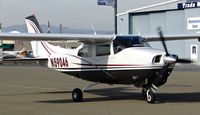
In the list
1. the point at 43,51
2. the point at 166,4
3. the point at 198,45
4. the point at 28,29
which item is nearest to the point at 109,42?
the point at 43,51

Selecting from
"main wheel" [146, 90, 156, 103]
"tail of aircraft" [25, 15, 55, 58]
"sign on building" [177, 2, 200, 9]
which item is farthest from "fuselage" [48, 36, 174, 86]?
"sign on building" [177, 2, 200, 9]

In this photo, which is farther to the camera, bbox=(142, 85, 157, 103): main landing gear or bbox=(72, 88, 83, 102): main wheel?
bbox=(72, 88, 83, 102): main wheel

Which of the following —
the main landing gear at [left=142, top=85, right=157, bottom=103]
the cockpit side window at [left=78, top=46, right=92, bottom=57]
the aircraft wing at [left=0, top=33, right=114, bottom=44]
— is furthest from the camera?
the cockpit side window at [left=78, top=46, right=92, bottom=57]

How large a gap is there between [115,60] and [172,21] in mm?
44109

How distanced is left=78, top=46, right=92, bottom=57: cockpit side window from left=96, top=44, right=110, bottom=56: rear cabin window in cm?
34

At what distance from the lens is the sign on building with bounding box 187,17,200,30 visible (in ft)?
180

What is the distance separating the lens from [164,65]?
13148mm

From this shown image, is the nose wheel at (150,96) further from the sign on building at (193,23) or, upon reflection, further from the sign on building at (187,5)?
the sign on building at (187,5)

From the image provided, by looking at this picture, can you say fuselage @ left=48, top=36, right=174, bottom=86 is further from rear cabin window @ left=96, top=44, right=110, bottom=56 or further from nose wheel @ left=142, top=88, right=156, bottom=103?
nose wheel @ left=142, top=88, right=156, bottom=103

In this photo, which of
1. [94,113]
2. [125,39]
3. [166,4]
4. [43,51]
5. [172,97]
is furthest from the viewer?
[166,4]

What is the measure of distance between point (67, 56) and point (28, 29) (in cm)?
394

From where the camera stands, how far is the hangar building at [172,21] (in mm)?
55000

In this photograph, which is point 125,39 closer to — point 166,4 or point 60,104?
point 60,104

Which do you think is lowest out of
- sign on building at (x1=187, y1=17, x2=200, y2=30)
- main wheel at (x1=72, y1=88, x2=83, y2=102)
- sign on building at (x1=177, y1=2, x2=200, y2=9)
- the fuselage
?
main wheel at (x1=72, y1=88, x2=83, y2=102)
